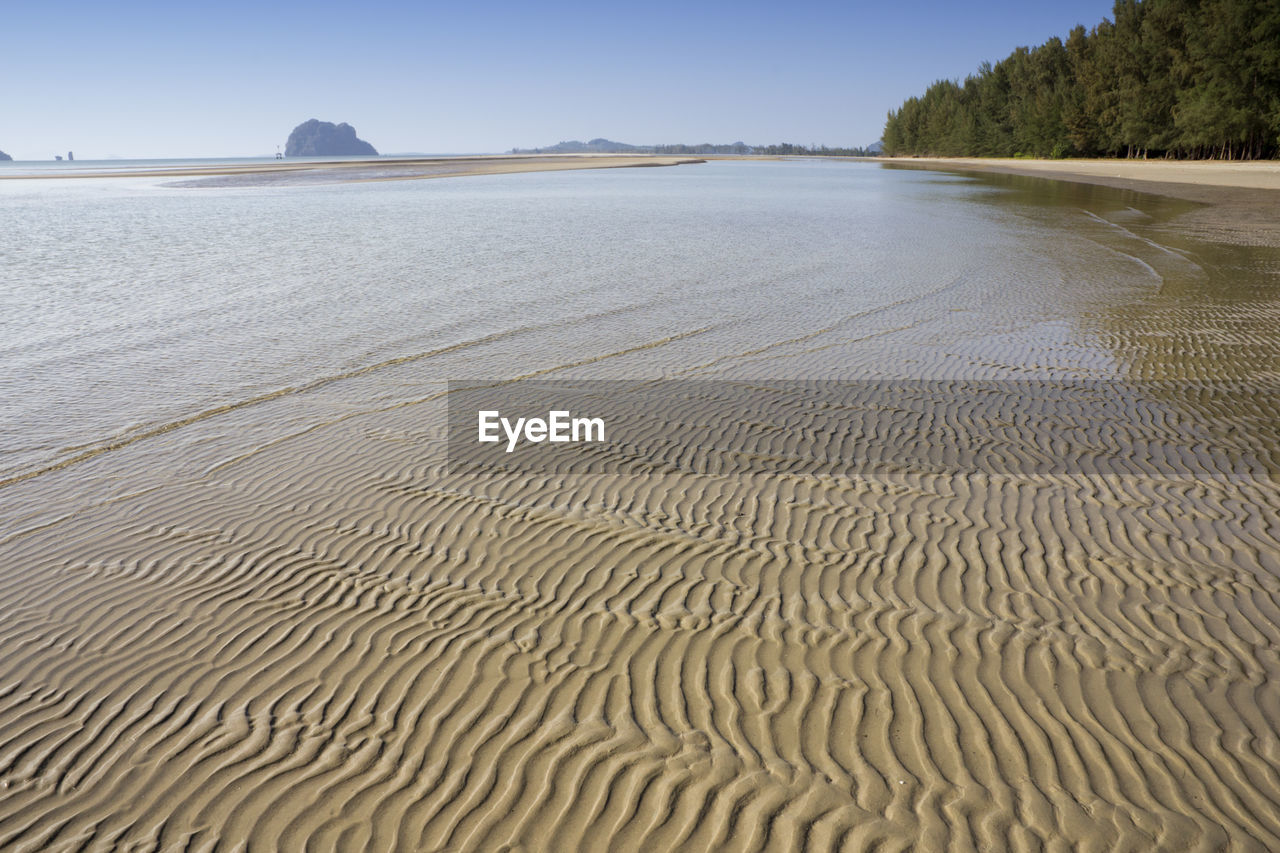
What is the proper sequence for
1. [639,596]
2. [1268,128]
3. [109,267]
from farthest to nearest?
[1268,128], [109,267], [639,596]

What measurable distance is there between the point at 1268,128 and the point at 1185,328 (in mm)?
64351

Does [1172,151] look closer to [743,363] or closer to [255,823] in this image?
[743,363]

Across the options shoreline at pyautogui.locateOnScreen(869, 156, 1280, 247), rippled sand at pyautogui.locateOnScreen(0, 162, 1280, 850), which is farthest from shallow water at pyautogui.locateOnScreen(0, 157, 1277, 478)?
rippled sand at pyautogui.locateOnScreen(0, 162, 1280, 850)

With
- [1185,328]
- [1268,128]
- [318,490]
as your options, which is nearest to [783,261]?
[1185,328]

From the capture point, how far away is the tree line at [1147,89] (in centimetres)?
6031

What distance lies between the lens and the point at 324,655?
5664 millimetres

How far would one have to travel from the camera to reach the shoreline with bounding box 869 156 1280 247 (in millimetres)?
28109

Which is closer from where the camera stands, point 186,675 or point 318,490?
point 186,675

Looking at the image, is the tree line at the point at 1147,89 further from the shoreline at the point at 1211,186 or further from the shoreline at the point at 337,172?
the shoreline at the point at 337,172

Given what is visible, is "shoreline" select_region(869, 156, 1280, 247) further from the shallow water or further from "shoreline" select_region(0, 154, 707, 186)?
"shoreline" select_region(0, 154, 707, 186)

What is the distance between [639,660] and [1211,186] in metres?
57.3

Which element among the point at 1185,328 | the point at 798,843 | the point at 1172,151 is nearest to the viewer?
the point at 798,843

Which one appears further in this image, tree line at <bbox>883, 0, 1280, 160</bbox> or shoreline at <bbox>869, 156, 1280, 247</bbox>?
tree line at <bbox>883, 0, 1280, 160</bbox>

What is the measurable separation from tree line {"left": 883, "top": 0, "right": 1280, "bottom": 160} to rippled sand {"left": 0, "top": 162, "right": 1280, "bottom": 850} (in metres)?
70.1
